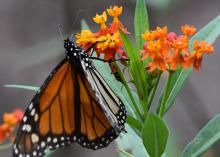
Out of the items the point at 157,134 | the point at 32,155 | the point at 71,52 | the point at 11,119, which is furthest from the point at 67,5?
the point at 157,134

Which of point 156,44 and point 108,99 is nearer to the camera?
point 156,44

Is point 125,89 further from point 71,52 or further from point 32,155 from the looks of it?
point 32,155

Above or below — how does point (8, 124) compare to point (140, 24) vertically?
below

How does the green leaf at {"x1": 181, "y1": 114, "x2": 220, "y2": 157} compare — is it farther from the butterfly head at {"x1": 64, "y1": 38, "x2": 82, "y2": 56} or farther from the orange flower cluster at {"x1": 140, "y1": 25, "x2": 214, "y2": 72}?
the butterfly head at {"x1": 64, "y1": 38, "x2": 82, "y2": 56}

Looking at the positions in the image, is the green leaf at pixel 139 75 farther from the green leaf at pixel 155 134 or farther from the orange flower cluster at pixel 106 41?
the green leaf at pixel 155 134

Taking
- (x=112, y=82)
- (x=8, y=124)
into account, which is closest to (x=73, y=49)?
(x=112, y=82)

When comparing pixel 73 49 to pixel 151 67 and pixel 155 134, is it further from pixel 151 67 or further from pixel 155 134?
pixel 155 134
